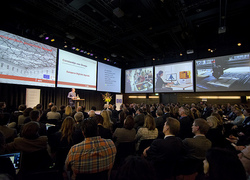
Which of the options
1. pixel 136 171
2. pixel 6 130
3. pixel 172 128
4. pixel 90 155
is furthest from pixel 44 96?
pixel 136 171

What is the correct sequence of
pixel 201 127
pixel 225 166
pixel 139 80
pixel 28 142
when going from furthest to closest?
pixel 139 80
pixel 201 127
pixel 28 142
pixel 225 166

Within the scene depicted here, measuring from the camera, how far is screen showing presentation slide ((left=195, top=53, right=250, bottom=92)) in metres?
8.99

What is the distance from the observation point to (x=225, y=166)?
31.9 inches

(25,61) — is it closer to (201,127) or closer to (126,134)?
(126,134)

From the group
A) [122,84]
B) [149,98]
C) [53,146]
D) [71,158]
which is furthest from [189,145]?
[122,84]

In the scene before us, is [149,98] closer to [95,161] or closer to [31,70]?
→ [31,70]

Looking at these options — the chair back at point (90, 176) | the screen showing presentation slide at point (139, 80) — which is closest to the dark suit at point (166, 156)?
the chair back at point (90, 176)

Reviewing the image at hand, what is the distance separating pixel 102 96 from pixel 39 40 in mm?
6696

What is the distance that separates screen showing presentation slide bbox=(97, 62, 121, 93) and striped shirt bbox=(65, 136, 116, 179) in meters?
9.79

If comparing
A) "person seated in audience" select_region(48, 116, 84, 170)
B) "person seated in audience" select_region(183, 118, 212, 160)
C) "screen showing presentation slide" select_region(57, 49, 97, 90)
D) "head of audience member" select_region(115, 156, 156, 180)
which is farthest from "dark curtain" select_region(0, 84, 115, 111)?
"head of audience member" select_region(115, 156, 156, 180)

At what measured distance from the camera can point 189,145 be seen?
1908 millimetres

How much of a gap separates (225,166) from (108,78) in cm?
1159

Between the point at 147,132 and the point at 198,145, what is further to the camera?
the point at 147,132

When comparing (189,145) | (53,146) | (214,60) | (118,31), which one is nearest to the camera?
(189,145)
